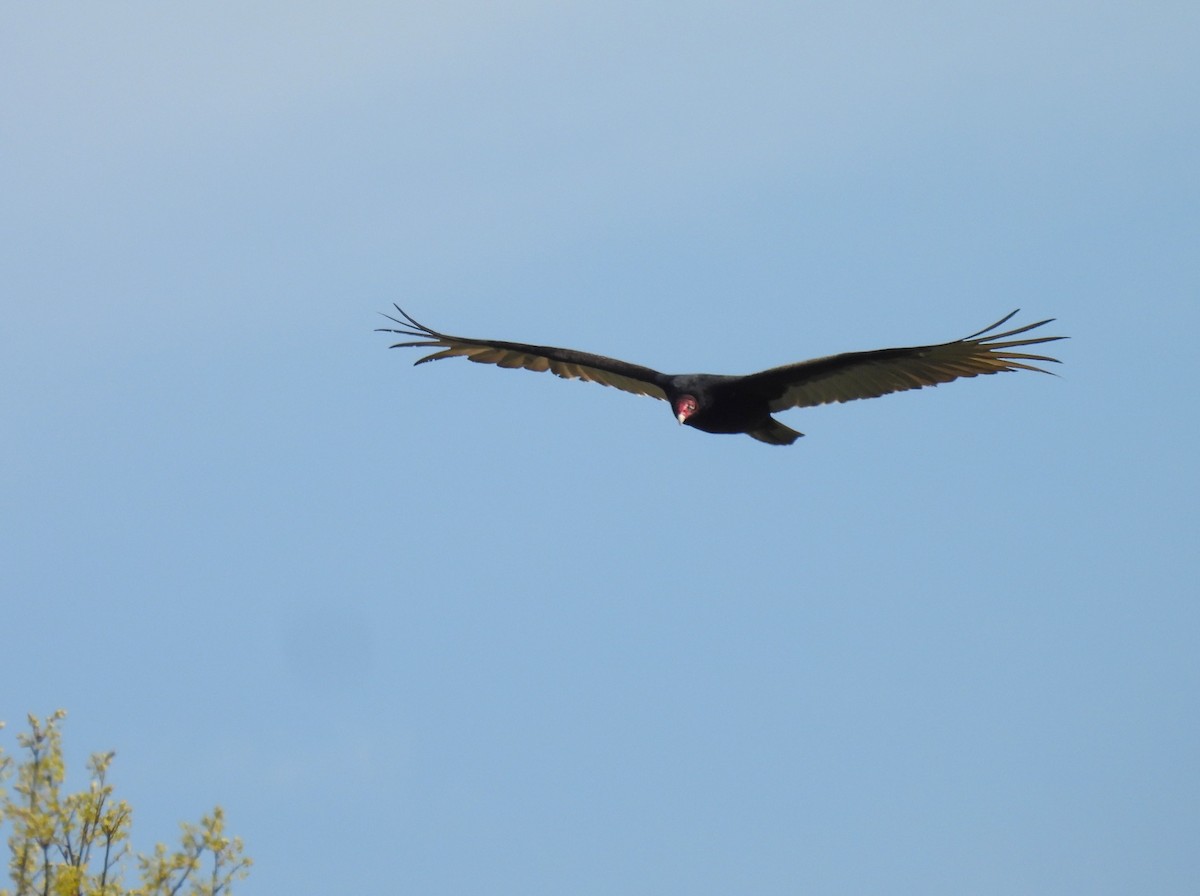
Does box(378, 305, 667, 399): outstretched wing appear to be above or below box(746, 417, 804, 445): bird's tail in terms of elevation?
above

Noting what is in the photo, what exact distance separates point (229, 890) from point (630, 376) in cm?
560

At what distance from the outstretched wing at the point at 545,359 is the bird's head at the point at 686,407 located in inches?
34.3

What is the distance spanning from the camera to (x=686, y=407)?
9977mm

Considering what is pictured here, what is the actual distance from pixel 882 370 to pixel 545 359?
3120 mm

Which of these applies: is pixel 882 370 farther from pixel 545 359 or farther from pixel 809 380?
pixel 545 359

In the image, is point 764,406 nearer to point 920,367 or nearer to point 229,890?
point 920,367

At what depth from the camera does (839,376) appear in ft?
32.6

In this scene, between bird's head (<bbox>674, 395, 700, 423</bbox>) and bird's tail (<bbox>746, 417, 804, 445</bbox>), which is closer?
bird's head (<bbox>674, 395, 700, 423</bbox>)

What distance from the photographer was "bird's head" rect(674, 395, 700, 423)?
9.95 meters

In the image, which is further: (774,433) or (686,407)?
(774,433)

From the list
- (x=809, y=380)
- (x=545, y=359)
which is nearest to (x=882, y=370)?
(x=809, y=380)

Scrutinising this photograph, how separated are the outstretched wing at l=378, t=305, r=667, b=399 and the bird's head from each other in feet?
2.86

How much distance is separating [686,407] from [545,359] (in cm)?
203

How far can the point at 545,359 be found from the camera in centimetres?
1162
